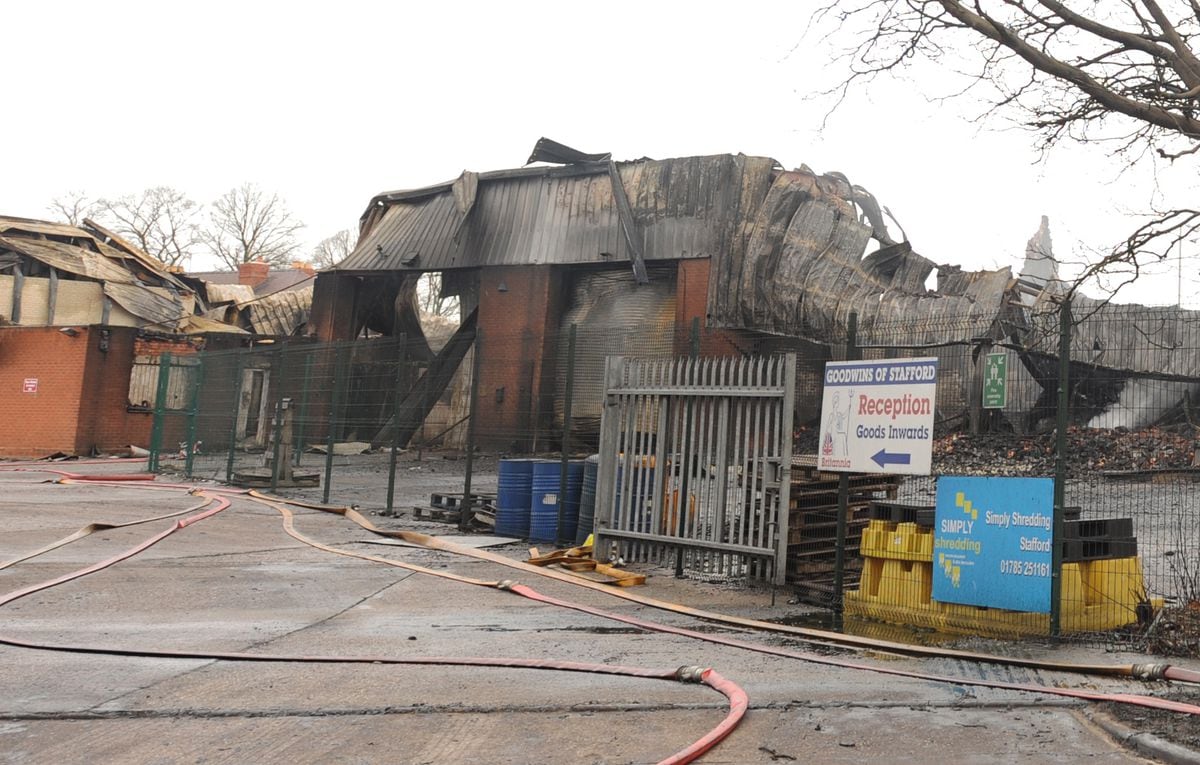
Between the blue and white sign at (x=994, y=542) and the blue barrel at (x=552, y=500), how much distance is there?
5.10m

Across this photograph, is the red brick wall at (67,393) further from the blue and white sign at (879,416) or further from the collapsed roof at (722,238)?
the blue and white sign at (879,416)

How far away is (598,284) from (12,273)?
19611 millimetres

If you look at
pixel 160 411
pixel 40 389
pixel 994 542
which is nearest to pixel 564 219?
pixel 160 411

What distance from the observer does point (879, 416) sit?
806 cm

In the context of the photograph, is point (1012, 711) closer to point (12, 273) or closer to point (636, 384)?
point (636, 384)

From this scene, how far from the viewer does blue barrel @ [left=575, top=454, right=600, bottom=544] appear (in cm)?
1109

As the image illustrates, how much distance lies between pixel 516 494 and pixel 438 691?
6898 mm

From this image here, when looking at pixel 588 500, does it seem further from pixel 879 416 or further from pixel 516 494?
pixel 879 416

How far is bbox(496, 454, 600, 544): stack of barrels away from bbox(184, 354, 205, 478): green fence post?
1087 centimetres

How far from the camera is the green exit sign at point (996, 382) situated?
7785mm

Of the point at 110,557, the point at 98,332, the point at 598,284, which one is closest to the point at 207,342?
the point at 98,332

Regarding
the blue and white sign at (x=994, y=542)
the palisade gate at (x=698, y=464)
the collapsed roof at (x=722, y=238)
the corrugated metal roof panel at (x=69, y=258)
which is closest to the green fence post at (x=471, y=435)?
the palisade gate at (x=698, y=464)

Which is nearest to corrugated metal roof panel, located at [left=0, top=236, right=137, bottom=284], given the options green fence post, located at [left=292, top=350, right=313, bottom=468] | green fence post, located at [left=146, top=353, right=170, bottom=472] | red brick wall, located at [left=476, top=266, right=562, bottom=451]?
green fence post, located at [left=146, top=353, right=170, bottom=472]

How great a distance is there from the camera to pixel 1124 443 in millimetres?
12781
